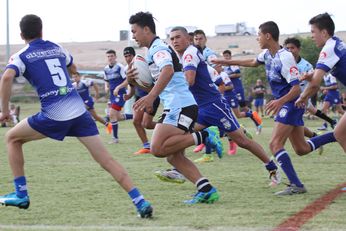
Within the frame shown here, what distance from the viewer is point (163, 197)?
26.2 feet

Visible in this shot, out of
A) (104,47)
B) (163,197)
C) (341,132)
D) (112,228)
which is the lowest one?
(104,47)

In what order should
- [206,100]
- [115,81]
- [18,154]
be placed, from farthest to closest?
1. [115,81]
2. [206,100]
3. [18,154]

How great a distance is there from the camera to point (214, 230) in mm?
5984

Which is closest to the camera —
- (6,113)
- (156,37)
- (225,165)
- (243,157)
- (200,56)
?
(6,113)

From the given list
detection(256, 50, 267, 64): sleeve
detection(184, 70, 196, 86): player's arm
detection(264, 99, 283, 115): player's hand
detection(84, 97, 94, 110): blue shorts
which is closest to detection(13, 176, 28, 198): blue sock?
detection(184, 70, 196, 86): player's arm

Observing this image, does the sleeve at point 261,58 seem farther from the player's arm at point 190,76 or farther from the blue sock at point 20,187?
the blue sock at point 20,187

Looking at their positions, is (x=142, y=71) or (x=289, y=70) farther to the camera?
(x=289, y=70)

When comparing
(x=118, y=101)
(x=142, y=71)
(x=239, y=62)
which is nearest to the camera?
(x=142, y=71)

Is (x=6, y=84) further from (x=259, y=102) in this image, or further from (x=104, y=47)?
(x=104, y=47)

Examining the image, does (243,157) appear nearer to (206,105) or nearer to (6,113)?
(206,105)

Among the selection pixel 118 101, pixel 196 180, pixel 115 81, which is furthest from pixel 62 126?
pixel 115 81

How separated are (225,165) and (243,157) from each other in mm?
1258

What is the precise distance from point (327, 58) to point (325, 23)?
1.69 ft

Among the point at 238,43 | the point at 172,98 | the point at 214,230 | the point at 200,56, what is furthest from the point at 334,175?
the point at 238,43
